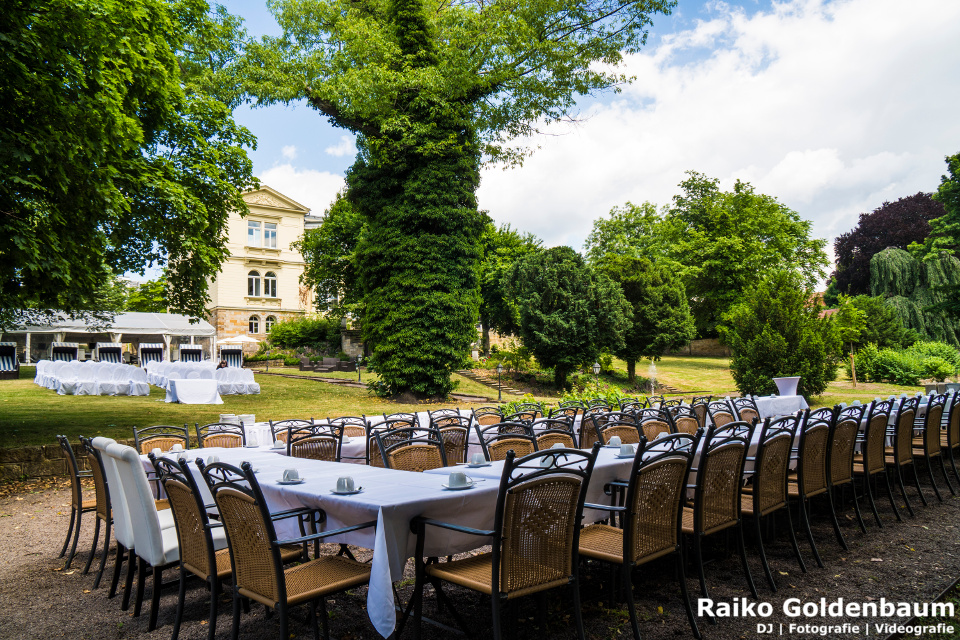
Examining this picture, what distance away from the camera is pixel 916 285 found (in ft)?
119

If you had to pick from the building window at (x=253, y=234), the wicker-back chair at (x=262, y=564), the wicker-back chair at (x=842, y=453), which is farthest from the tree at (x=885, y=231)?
the wicker-back chair at (x=262, y=564)

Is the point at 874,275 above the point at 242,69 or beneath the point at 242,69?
beneath

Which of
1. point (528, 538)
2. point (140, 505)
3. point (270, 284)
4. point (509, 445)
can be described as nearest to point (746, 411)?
point (509, 445)

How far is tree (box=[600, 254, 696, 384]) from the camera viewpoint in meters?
31.0

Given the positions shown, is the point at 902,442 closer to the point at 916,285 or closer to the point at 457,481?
the point at 457,481

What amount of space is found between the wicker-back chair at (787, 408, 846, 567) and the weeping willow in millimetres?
36474

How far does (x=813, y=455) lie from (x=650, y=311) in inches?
1064

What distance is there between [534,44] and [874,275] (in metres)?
32.1

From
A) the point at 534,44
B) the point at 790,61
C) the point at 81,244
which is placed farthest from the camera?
the point at 534,44

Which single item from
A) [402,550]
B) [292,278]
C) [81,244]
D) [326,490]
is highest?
[292,278]

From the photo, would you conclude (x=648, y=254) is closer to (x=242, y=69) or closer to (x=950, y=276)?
(x=950, y=276)

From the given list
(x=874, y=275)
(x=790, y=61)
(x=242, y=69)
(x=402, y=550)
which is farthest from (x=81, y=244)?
(x=874, y=275)

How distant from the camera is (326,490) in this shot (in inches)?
121

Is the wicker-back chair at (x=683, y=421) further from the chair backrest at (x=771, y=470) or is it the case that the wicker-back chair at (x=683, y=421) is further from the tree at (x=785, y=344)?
the tree at (x=785, y=344)
